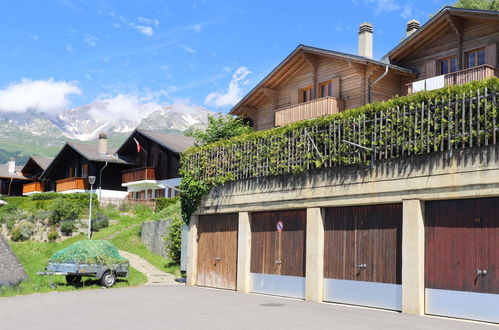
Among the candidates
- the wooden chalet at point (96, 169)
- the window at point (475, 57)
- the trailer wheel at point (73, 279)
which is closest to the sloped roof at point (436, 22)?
the window at point (475, 57)

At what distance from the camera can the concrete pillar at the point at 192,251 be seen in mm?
23312

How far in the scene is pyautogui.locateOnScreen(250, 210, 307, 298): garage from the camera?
18609 millimetres

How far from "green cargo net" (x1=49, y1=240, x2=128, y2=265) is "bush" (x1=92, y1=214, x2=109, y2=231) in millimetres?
21340

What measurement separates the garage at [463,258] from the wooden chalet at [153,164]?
33440mm

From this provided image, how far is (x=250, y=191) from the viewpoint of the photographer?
20703 millimetres

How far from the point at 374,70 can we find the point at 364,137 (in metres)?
9.71

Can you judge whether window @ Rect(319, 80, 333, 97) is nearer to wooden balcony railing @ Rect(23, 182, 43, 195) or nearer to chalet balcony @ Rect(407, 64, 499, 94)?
chalet balcony @ Rect(407, 64, 499, 94)

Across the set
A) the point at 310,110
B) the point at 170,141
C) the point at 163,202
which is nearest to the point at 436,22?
the point at 310,110

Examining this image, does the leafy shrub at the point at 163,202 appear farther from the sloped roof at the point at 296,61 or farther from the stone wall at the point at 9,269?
the stone wall at the point at 9,269

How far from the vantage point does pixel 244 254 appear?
20688 millimetres

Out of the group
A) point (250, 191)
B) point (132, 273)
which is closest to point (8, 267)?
point (132, 273)

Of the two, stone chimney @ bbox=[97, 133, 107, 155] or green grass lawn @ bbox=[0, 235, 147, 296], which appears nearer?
green grass lawn @ bbox=[0, 235, 147, 296]

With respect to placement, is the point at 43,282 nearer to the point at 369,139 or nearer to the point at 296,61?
the point at 369,139

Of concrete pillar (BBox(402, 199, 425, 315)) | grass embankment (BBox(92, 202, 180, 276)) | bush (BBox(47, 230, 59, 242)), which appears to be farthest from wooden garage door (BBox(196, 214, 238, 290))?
bush (BBox(47, 230, 59, 242))
